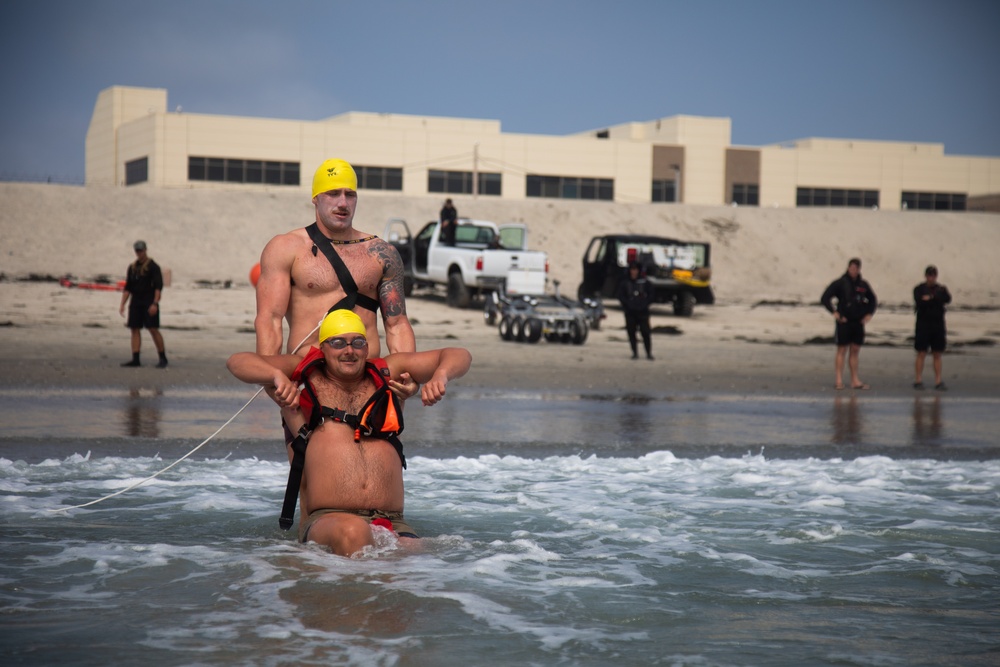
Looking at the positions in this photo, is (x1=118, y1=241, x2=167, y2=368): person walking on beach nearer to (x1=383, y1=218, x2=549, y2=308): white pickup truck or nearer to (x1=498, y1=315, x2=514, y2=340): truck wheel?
(x1=498, y1=315, x2=514, y2=340): truck wheel

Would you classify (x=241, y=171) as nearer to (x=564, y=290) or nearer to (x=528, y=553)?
(x=564, y=290)

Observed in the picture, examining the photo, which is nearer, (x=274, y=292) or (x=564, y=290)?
(x=274, y=292)

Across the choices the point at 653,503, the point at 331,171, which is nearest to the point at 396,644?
the point at 331,171

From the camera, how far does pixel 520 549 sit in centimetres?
693

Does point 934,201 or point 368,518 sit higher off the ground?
point 934,201

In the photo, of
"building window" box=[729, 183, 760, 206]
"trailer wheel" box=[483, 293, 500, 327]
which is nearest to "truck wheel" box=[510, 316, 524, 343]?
"trailer wheel" box=[483, 293, 500, 327]

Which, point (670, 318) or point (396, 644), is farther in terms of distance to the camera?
point (670, 318)

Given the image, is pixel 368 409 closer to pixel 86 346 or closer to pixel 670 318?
pixel 86 346

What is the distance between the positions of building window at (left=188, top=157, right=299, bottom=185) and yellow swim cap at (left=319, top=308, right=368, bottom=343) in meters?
56.6

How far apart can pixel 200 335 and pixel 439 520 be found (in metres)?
15.0

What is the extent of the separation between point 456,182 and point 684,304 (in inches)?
1424

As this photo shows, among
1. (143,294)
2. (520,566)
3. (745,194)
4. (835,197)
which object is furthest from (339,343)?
(835,197)

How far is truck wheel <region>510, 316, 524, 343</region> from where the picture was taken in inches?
861

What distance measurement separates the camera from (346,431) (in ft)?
20.1
